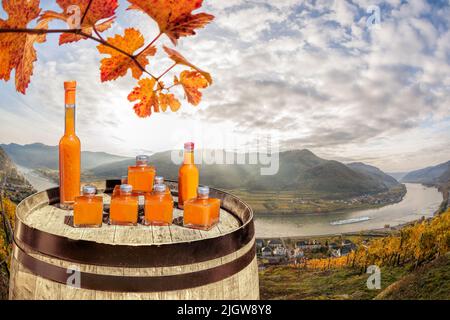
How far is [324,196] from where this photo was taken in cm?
1777

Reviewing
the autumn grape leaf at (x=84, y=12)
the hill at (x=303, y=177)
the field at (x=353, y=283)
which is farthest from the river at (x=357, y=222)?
the autumn grape leaf at (x=84, y=12)

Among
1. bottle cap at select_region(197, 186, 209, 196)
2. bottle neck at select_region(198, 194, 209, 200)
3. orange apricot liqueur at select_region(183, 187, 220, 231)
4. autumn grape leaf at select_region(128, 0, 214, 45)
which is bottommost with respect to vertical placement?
orange apricot liqueur at select_region(183, 187, 220, 231)

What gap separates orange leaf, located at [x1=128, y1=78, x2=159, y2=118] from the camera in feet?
8.06

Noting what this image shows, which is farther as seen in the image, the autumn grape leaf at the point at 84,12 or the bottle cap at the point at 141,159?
the bottle cap at the point at 141,159

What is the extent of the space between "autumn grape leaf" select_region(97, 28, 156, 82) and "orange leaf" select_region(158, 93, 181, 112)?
0.63ft

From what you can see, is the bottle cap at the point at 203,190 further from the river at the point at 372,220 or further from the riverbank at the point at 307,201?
the riverbank at the point at 307,201

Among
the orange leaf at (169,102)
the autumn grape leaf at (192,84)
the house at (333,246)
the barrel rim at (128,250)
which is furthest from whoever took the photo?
the house at (333,246)

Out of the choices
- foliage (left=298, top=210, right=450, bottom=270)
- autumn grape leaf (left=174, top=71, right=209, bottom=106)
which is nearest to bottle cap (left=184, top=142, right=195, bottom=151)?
autumn grape leaf (left=174, top=71, right=209, bottom=106)

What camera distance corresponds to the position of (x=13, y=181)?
6.20 m

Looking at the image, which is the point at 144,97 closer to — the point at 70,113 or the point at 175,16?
the point at 70,113

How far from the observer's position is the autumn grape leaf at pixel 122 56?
75.9 inches

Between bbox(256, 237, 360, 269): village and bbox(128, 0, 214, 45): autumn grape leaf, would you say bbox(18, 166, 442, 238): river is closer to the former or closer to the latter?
bbox(256, 237, 360, 269): village

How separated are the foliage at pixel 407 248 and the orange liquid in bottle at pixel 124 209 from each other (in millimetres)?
5778

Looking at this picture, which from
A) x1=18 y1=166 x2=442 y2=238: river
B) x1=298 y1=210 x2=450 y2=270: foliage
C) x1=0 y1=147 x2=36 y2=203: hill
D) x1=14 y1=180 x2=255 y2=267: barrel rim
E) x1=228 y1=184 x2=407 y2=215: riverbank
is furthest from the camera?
x1=228 y1=184 x2=407 y2=215: riverbank
